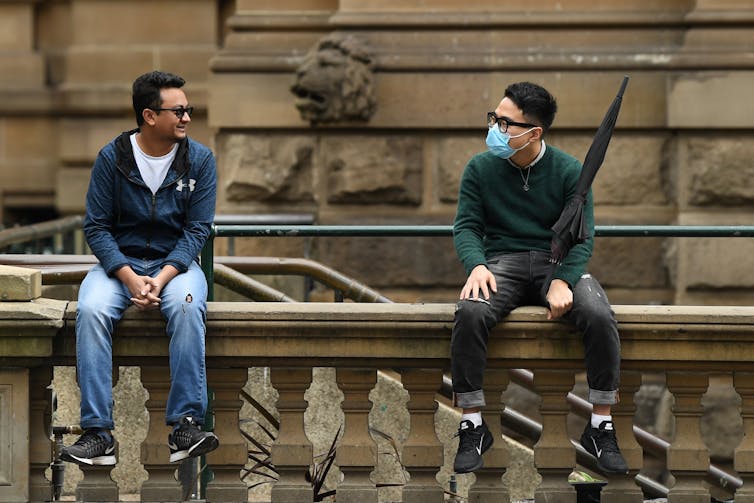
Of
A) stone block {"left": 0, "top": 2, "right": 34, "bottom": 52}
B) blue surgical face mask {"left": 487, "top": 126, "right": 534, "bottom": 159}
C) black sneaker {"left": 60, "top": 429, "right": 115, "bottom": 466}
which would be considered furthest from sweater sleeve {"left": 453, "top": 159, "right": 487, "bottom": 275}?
stone block {"left": 0, "top": 2, "right": 34, "bottom": 52}

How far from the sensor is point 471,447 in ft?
19.0

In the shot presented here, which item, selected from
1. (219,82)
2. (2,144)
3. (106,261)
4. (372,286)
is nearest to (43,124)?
(2,144)

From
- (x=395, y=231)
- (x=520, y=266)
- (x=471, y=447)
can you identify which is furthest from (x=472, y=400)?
(x=395, y=231)

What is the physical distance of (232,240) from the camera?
34.9ft

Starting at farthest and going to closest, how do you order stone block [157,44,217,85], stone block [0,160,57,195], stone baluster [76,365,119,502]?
1. stone block [0,160,57,195]
2. stone block [157,44,217,85]
3. stone baluster [76,365,119,502]

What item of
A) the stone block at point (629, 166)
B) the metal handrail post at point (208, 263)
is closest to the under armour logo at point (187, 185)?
the metal handrail post at point (208, 263)

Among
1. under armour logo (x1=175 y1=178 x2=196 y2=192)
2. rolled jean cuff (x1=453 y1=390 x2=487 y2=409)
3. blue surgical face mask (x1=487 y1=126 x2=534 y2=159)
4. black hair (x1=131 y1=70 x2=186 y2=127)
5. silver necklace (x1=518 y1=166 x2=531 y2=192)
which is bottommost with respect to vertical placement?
rolled jean cuff (x1=453 y1=390 x2=487 y2=409)

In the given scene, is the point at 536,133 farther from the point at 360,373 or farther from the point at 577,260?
the point at 360,373

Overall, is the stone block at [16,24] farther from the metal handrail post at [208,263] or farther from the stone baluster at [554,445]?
the stone baluster at [554,445]

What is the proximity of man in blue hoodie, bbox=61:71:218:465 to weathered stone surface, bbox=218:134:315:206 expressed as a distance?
4508 mm

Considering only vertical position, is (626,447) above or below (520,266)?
below

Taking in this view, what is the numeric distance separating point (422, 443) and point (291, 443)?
505mm

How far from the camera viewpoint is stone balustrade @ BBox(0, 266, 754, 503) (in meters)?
5.89

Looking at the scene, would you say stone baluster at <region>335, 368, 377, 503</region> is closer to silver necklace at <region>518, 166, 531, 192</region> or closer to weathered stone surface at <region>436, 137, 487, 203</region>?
silver necklace at <region>518, 166, 531, 192</region>
